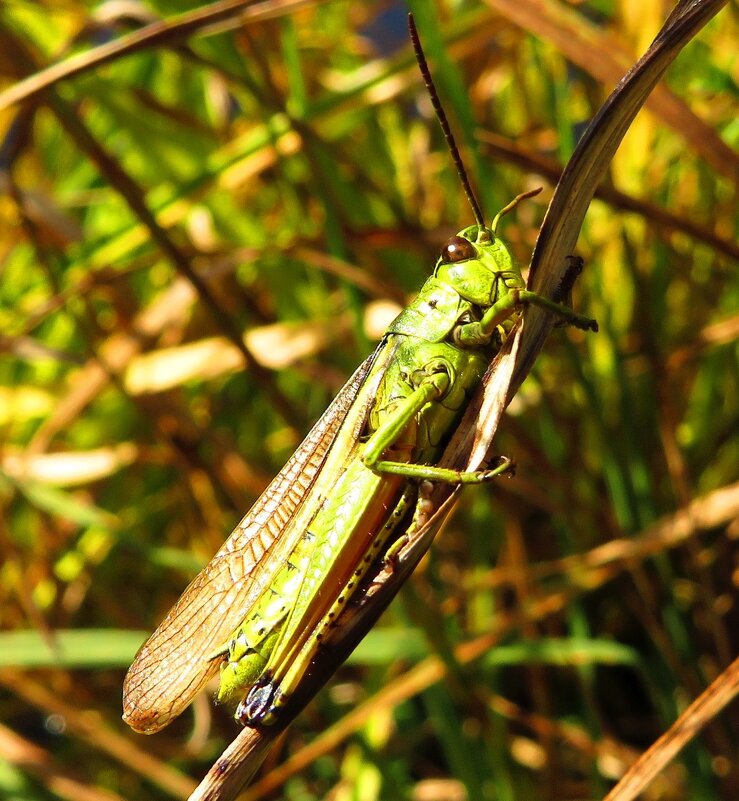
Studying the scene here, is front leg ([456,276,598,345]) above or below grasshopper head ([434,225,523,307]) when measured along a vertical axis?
below

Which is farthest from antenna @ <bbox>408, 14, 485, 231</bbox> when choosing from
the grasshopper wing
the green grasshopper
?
the grasshopper wing

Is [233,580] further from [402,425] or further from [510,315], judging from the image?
[510,315]

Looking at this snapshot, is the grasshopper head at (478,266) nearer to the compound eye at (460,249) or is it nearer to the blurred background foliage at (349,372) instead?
the compound eye at (460,249)

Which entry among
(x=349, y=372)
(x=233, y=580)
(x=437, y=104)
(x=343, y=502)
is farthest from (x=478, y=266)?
(x=349, y=372)

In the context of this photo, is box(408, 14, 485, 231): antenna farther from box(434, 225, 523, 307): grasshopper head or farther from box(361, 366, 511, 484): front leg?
box(361, 366, 511, 484): front leg

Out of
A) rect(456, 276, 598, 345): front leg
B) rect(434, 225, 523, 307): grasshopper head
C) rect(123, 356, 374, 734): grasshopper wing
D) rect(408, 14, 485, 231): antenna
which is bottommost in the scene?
rect(123, 356, 374, 734): grasshopper wing

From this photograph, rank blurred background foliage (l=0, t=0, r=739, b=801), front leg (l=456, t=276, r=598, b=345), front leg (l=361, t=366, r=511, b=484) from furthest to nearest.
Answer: blurred background foliage (l=0, t=0, r=739, b=801), front leg (l=361, t=366, r=511, b=484), front leg (l=456, t=276, r=598, b=345)

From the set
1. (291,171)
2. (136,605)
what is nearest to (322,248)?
(291,171)

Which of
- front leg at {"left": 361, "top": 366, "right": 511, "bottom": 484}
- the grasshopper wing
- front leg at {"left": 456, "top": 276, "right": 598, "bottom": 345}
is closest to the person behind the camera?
front leg at {"left": 456, "top": 276, "right": 598, "bottom": 345}

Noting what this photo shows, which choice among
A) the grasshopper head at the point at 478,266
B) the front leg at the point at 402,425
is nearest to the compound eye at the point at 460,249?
the grasshopper head at the point at 478,266
